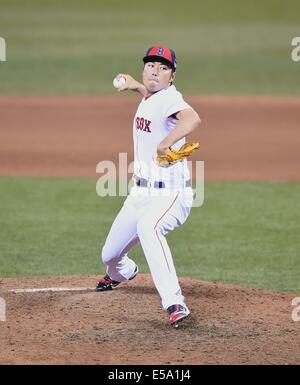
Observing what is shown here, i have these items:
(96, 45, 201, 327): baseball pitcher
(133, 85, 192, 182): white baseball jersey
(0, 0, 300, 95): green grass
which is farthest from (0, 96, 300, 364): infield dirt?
(0, 0, 300, 95): green grass

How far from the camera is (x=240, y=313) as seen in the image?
7.34 metres

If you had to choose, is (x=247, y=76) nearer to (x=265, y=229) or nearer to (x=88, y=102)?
(x=88, y=102)

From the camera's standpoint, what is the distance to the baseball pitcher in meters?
6.72

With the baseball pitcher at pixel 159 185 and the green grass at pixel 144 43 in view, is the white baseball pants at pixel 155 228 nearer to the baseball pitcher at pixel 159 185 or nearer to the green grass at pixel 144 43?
the baseball pitcher at pixel 159 185

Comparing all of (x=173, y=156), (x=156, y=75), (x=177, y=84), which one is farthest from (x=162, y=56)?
(x=177, y=84)

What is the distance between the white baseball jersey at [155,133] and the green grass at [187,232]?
2.21 m

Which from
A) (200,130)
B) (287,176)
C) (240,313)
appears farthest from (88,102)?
(240,313)

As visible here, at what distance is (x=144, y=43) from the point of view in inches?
1187

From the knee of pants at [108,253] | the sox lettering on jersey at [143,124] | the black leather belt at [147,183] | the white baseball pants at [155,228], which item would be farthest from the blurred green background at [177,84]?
the sox lettering on jersey at [143,124]

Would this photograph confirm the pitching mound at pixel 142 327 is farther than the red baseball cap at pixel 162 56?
No

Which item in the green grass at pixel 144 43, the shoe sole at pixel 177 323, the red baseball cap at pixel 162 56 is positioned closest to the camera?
the shoe sole at pixel 177 323

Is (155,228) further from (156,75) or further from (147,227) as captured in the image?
(156,75)

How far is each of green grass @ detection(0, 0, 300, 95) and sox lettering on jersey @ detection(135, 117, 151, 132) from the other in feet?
48.6

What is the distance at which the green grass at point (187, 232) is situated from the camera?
931 cm
